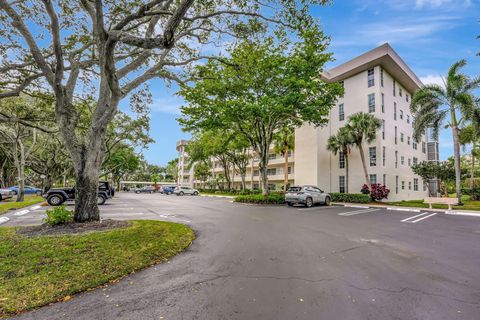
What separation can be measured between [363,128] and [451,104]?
6.52 metres

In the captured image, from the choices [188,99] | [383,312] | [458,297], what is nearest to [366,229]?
[458,297]

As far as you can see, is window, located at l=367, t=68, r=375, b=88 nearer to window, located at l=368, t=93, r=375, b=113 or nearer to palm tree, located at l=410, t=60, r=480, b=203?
window, located at l=368, t=93, r=375, b=113

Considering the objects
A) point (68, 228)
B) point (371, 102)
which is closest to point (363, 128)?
point (371, 102)

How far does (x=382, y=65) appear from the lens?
76.4 feet

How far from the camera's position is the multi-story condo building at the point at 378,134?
74.6 feet

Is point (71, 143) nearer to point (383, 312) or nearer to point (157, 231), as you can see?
point (157, 231)

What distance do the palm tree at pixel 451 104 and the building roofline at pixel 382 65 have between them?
4768 millimetres

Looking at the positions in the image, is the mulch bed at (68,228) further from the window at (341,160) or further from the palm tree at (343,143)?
the window at (341,160)

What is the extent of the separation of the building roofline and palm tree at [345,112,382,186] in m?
5.53

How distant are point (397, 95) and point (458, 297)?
27.9 m

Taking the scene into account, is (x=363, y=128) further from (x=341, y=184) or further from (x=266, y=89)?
(x=266, y=89)

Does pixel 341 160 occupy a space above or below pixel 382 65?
below

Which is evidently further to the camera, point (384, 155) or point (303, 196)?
point (384, 155)

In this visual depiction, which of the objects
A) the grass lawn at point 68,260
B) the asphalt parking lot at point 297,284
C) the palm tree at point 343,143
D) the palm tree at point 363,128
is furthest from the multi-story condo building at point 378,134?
the grass lawn at point 68,260
